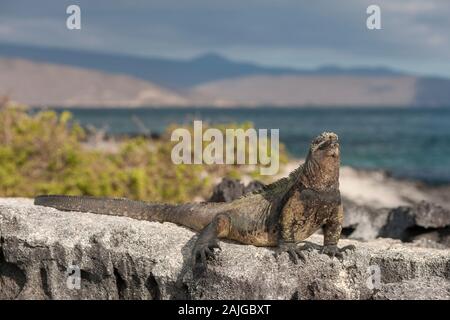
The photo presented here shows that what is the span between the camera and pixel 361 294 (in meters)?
5.18

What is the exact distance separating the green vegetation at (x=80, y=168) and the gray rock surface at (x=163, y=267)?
5.42 m

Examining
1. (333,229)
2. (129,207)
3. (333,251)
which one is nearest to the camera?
(333,251)

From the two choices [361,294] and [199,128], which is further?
[199,128]

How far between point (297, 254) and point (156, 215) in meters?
1.65

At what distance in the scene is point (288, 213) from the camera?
17.8 feet

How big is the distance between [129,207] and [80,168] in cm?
663

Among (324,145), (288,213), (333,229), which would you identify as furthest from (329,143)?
(333,229)

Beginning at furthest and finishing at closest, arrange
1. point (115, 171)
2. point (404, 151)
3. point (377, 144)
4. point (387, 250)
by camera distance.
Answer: point (377, 144) → point (404, 151) → point (115, 171) → point (387, 250)

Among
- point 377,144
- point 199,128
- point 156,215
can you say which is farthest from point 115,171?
point 377,144

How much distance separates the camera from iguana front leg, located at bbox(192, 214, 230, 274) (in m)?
5.21

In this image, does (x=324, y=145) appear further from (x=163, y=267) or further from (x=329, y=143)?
(x=163, y=267)

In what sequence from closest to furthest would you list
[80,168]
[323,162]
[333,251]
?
[323,162]
[333,251]
[80,168]

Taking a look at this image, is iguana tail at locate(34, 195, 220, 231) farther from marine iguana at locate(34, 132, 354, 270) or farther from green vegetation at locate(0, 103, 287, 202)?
green vegetation at locate(0, 103, 287, 202)
